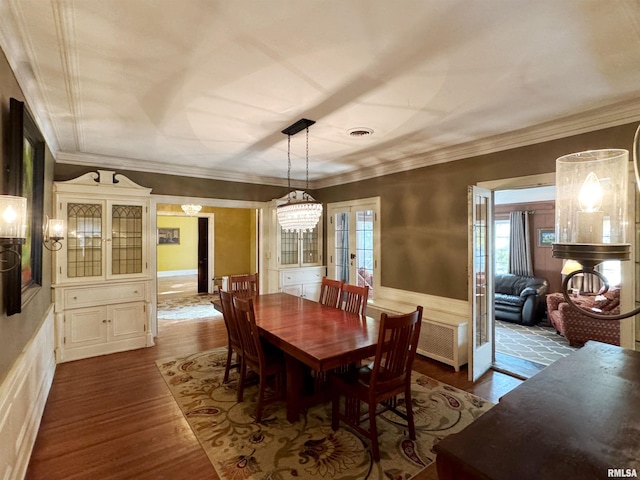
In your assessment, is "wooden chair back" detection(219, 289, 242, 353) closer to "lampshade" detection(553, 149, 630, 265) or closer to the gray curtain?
"lampshade" detection(553, 149, 630, 265)

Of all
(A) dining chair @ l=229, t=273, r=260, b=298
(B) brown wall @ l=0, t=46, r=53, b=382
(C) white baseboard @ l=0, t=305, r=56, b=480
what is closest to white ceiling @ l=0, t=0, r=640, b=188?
(B) brown wall @ l=0, t=46, r=53, b=382

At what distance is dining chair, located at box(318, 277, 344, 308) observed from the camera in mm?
3643

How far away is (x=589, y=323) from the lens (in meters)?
4.14

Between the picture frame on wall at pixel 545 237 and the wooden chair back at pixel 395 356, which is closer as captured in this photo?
the wooden chair back at pixel 395 356

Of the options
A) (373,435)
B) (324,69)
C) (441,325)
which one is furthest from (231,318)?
(441,325)

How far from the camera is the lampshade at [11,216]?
130cm

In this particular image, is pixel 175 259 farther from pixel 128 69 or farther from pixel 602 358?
pixel 602 358

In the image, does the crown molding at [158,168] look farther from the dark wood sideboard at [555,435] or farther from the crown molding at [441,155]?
the dark wood sideboard at [555,435]

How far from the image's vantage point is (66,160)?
159 inches

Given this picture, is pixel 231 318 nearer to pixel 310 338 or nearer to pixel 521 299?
pixel 310 338

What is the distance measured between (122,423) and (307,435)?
1.54 meters

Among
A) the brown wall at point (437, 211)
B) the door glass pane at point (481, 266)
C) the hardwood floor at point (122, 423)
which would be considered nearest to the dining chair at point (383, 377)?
the hardwood floor at point (122, 423)

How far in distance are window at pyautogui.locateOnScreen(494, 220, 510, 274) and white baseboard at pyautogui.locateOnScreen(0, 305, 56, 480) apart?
25.6 ft

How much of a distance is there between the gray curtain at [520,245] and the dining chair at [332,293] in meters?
5.05
